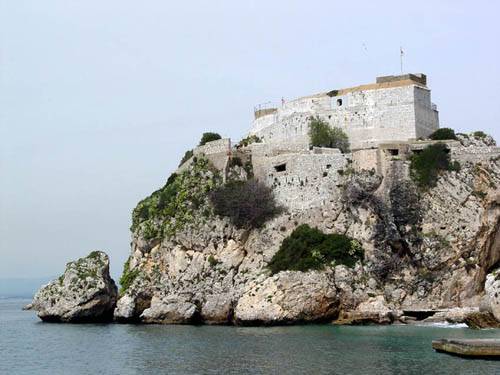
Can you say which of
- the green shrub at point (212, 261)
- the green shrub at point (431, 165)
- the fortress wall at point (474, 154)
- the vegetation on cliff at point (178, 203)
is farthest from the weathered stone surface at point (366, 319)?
the vegetation on cliff at point (178, 203)

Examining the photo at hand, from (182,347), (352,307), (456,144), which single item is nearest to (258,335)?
(182,347)

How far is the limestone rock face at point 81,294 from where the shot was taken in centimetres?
4559

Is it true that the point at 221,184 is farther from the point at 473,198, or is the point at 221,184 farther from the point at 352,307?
the point at 473,198

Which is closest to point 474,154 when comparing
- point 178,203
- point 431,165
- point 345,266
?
point 431,165

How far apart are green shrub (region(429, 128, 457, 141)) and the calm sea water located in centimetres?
1544

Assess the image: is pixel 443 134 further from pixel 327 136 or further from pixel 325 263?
pixel 325 263

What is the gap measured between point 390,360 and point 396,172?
64.8 feet

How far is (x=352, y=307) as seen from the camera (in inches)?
1553

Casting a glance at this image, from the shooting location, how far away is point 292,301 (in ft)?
128

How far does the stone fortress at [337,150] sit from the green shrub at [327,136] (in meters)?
0.48

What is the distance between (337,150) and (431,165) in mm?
6594

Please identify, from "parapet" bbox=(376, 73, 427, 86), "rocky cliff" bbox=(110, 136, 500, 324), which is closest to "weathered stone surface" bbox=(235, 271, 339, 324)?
"rocky cliff" bbox=(110, 136, 500, 324)

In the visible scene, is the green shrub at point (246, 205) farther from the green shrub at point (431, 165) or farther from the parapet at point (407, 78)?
the parapet at point (407, 78)

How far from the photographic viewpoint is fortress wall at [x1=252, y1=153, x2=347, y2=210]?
4466 centimetres
